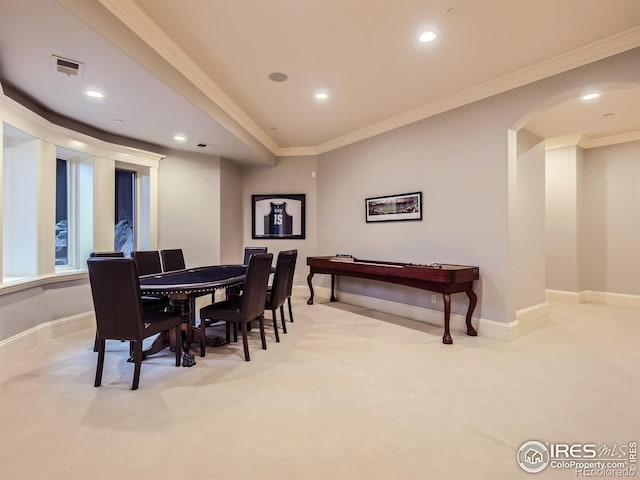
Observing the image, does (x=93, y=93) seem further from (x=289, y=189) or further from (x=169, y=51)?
(x=289, y=189)

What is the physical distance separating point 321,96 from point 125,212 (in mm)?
3467

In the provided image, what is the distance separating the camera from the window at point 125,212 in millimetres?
4898

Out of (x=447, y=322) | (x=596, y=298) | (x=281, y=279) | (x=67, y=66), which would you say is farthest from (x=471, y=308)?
(x=67, y=66)

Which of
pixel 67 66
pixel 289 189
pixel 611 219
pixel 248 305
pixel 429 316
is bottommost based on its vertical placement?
pixel 429 316

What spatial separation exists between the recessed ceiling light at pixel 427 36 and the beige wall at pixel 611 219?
184 inches

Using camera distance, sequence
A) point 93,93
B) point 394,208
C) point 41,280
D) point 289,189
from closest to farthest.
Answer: point 93,93 → point 41,280 → point 394,208 → point 289,189

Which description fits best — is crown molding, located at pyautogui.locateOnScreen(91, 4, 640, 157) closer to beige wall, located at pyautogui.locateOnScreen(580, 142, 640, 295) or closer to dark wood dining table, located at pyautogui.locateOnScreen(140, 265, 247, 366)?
dark wood dining table, located at pyautogui.locateOnScreen(140, 265, 247, 366)

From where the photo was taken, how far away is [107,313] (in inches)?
96.4

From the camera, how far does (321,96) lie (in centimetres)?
391

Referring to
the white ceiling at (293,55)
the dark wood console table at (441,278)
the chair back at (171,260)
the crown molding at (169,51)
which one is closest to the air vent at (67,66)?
the white ceiling at (293,55)

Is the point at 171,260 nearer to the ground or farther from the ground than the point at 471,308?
farther from the ground

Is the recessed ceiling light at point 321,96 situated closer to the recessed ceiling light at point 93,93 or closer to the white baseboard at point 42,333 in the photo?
the recessed ceiling light at point 93,93

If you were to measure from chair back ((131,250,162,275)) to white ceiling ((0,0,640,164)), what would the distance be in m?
1.60

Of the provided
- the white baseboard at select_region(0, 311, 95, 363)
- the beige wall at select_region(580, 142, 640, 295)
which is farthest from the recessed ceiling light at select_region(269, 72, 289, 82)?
the beige wall at select_region(580, 142, 640, 295)
